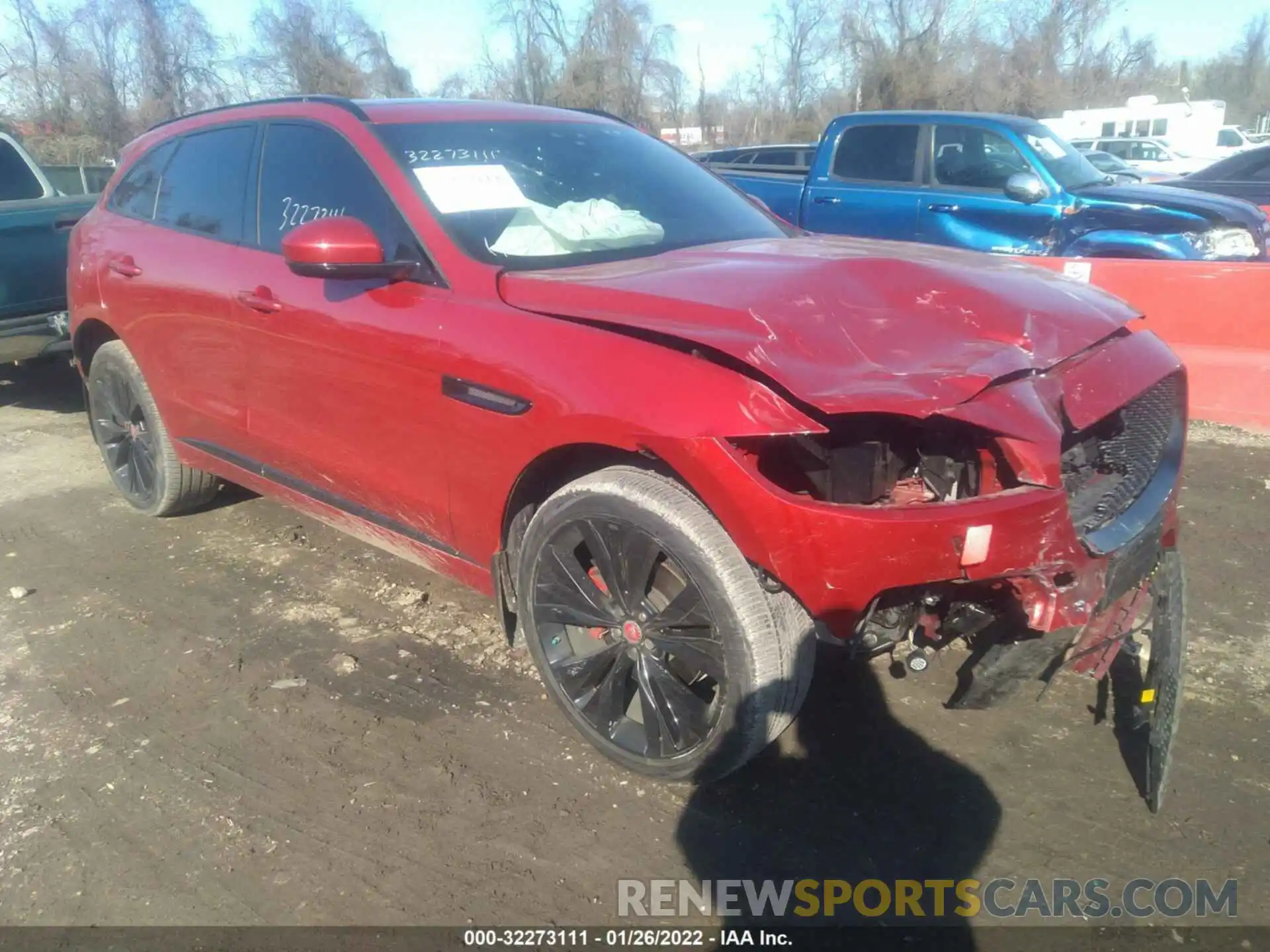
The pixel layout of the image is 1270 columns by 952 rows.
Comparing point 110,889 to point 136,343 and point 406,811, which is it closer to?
point 406,811

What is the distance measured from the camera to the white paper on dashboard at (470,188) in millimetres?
3207

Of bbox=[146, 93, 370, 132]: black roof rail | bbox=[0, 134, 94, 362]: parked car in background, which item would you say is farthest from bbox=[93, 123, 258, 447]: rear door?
bbox=[0, 134, 94, 362]: parked car in background

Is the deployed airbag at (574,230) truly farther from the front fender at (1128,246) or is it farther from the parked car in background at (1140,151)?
the parked car in background at (1140,151)

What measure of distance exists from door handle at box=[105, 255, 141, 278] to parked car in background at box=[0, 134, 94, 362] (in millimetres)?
1985

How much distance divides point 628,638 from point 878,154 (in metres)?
6.81

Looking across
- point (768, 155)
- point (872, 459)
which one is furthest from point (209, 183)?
point (768, 155)

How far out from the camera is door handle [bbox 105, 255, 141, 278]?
4.33m

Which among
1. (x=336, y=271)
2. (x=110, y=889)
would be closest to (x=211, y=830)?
(x=110, y=889)

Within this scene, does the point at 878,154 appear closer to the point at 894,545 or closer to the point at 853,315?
the point at 853,315

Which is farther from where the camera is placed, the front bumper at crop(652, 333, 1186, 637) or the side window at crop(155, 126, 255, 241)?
the side window at crop(155, 126, 255, 241)

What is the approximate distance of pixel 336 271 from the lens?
9.78 ft

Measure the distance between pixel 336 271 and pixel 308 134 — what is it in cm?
95

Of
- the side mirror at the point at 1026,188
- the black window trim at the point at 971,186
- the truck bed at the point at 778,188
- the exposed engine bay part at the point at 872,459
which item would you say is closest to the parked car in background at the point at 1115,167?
the black window trim at the point at 971,186

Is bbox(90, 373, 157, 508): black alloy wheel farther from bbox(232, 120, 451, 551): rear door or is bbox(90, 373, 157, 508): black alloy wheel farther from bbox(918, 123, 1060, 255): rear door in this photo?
bbox(918, 123, 1060, 255): rear door
